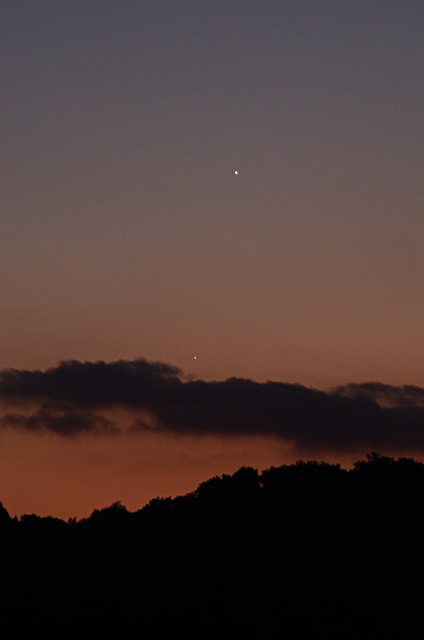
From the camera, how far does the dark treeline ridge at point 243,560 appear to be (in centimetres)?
6456

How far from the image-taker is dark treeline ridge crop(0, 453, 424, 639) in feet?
212

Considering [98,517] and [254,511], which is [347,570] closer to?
[254,511]

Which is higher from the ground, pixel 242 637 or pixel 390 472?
pixel 390 472

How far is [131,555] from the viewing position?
73250mm

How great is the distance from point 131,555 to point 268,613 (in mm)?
12721

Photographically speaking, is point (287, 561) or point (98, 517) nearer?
point (287, 561)

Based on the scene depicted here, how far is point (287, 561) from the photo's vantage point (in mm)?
69750

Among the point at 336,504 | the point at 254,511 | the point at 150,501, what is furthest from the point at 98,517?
the point at 336,504

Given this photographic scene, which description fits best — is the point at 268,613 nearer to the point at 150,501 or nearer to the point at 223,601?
the point at 223,601

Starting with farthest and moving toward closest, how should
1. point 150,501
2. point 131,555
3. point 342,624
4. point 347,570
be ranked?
1. point 150,501
2. point 131,555
3. point 347,570
4. point 342,624

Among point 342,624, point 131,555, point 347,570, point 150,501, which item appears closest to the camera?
point 342,624

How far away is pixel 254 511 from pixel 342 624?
13804 millimetres

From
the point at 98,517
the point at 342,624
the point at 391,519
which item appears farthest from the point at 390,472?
the point at 98,517

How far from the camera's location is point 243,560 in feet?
230
